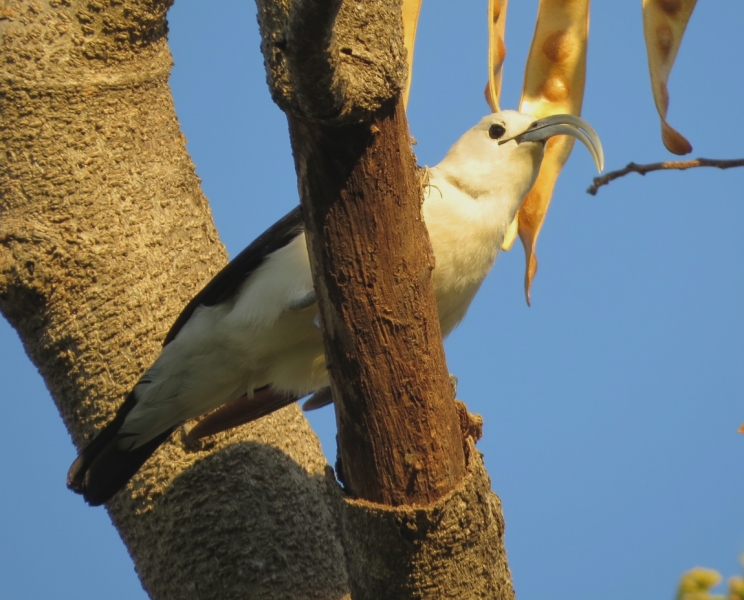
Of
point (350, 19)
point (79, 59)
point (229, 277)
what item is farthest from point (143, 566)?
point (350, 19)

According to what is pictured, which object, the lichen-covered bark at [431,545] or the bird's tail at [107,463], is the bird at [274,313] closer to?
the bird's tail at [107,463]

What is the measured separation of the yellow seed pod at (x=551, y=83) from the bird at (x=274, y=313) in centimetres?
8

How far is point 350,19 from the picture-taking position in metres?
1.99

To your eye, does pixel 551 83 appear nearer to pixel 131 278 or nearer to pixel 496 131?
pixel 496 131

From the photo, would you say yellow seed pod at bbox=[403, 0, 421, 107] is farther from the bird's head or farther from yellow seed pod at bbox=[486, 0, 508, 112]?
the bird's head

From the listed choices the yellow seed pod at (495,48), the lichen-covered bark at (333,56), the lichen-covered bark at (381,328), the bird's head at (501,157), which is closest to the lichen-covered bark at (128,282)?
the lichen-covered bark at (381,328)

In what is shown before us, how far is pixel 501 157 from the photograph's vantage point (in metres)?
3.74

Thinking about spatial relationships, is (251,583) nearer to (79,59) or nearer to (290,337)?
(290,337)

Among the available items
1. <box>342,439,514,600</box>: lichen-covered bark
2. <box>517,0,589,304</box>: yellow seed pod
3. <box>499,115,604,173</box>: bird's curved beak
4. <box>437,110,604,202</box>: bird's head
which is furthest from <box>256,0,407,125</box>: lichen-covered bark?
<box>437,110,604,202</box>: bird's head

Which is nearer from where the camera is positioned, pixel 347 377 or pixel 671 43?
pixel 347 377

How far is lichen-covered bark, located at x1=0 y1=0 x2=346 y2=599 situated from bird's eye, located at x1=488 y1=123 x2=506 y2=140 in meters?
1.23

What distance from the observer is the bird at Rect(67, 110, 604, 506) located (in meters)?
3.38

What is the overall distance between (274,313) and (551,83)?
4.42ft

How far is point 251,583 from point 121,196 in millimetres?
1509
